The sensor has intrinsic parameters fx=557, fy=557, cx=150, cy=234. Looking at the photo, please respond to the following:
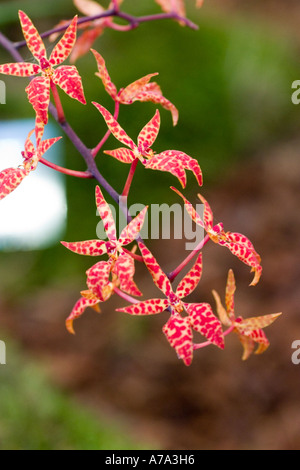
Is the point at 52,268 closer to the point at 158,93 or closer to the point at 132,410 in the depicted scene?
the point at 132,410

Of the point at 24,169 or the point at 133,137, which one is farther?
the point at 133,137

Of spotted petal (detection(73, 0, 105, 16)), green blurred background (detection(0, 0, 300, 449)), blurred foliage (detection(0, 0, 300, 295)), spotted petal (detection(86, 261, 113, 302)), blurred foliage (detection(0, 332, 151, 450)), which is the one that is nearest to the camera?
spotted petal (detection(86, 261, 113, 302))

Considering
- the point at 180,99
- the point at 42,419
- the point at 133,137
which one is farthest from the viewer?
the point at 180,99

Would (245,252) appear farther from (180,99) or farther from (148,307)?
(180,99)

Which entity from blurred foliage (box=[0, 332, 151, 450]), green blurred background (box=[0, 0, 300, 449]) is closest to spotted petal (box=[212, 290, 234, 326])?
blurred foliage (box=[0, 332, 151, 450])

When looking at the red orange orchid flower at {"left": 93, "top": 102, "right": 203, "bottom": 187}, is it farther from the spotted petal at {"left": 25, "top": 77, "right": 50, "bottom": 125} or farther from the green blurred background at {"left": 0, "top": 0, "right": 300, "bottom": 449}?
the green blurred background at {"left": 0, "top": 0, "right": 300, "bottom": 449}

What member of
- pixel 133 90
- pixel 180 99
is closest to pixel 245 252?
pixel 133 90
